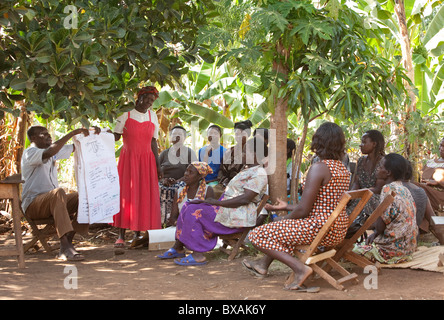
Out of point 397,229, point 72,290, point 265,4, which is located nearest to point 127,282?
point 72,290

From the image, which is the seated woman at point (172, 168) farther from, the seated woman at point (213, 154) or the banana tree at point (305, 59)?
the banana tree at point (305, 59)

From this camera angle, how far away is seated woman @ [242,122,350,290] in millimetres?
4234

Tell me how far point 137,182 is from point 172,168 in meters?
1.15

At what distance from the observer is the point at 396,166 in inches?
199

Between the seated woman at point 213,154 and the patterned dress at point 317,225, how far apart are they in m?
3.04

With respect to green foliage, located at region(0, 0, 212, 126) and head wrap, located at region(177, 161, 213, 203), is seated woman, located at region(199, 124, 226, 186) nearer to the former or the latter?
head wrap, located at region(177, 161, 213, 203)

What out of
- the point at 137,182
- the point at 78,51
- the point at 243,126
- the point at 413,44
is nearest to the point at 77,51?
the point at 78,51

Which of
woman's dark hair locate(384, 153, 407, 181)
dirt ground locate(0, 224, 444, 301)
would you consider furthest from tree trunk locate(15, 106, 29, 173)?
woman's dark hair locate(384, 153, 407, 181)

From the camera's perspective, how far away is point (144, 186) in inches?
265

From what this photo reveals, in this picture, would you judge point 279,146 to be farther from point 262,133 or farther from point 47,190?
point 47,190

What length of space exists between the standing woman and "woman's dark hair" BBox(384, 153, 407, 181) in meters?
3.09

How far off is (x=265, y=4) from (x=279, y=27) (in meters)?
0.68

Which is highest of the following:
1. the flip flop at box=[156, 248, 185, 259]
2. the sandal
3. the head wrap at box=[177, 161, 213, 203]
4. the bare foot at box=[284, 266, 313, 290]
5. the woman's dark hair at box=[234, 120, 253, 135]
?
the woman's dark hair at box=[234, 120, 253, 135]
